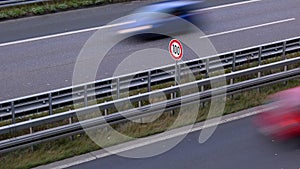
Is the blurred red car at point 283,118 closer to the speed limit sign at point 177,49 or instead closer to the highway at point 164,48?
the highway at point 164,48

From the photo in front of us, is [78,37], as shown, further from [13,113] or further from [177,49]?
[13,113]

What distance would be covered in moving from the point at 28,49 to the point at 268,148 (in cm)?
972

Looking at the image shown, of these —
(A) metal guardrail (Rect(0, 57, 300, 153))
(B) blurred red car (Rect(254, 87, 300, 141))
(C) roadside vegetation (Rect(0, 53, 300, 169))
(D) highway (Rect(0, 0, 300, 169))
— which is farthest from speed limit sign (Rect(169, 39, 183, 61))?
(B) blurred red car (Rect(254, 87, 300, 141))

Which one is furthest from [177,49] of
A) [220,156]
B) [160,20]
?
[160,20]

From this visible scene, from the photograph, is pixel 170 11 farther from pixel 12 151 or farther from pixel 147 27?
pixel 12 151

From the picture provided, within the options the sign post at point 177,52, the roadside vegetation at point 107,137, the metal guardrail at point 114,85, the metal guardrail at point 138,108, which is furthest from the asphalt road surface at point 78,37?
the metal guardrail at point 138,108

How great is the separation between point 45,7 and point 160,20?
5.63 meters

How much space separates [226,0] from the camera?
2644cm

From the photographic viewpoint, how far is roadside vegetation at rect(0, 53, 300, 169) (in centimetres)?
1268

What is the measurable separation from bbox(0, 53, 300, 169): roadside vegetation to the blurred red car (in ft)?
6.09

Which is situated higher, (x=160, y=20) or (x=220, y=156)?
(x=160, y=20)

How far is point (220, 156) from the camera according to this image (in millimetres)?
12758

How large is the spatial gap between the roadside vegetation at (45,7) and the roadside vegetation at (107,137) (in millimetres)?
9578

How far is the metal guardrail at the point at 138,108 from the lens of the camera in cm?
1258
